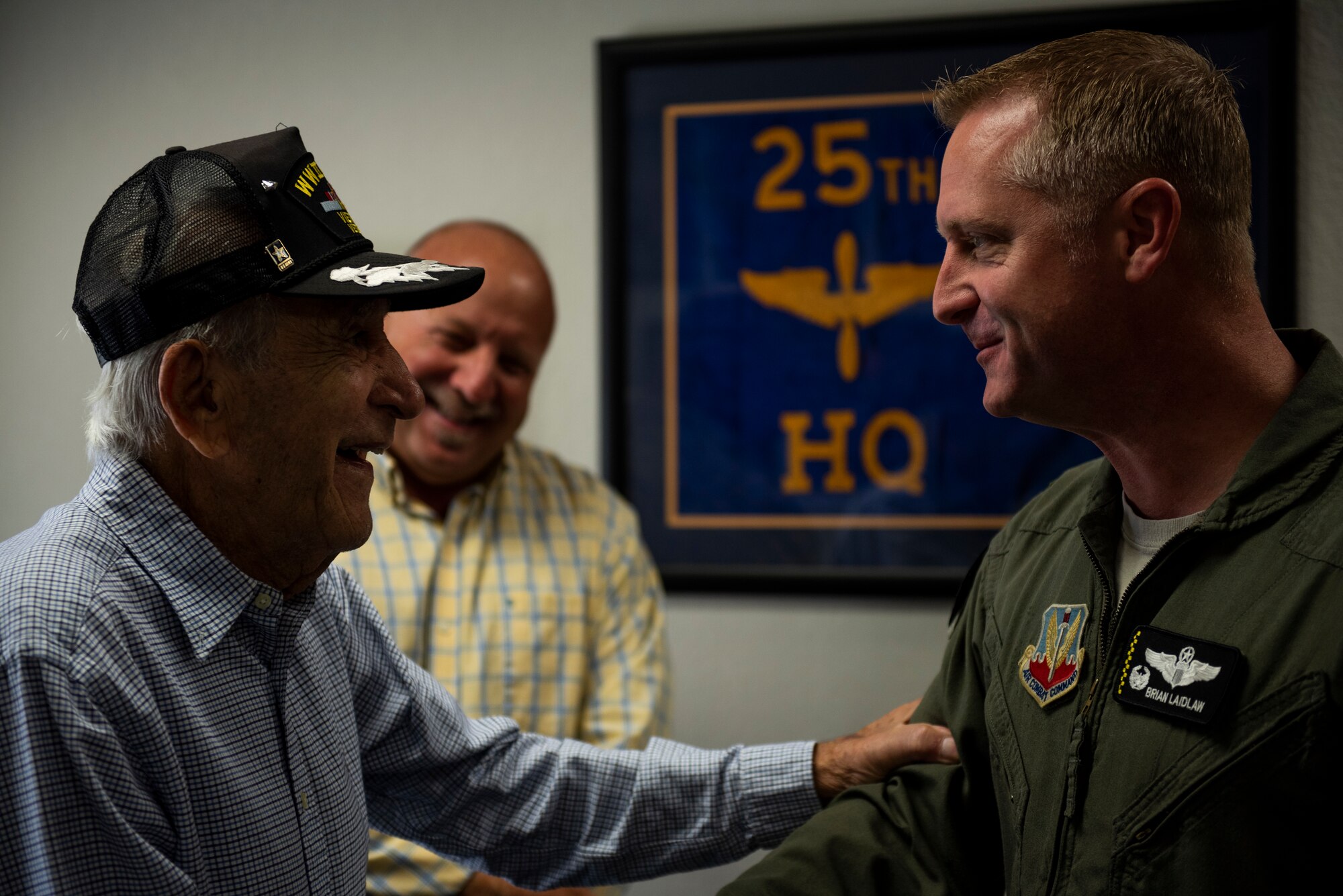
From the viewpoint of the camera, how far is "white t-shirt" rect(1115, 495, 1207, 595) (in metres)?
1.05

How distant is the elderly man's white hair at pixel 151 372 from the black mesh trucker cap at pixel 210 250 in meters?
0.01

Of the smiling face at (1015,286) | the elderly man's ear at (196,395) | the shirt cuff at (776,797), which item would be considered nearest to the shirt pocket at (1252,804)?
the smiling face at (1015,286)

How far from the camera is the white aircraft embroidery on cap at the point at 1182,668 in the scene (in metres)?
0.92

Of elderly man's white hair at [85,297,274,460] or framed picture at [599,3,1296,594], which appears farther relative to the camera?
framed picture at [599,3,1296,594]

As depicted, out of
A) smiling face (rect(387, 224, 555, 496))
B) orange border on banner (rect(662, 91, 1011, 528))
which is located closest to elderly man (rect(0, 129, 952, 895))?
smiling face (rect(387, 224, 555, 496))

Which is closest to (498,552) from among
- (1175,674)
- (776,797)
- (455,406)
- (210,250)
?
(455,406)

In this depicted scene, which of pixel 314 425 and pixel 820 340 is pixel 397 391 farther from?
pixel 820 340

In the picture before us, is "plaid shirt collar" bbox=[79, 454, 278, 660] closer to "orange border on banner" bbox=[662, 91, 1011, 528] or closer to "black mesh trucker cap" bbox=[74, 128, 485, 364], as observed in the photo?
"black mesh trucker cap" bbox=[74, 128, 485, 364]

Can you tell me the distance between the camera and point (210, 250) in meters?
1.00

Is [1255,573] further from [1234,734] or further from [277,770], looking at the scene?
[277,770]

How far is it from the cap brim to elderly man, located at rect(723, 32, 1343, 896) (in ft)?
1.68

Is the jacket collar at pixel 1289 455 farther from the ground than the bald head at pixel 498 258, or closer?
closer

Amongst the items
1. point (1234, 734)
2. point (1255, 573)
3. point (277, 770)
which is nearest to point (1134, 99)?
point (1255, 573)

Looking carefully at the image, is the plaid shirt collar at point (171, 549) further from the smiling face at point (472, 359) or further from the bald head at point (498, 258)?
the bald head at point (498, 258)
